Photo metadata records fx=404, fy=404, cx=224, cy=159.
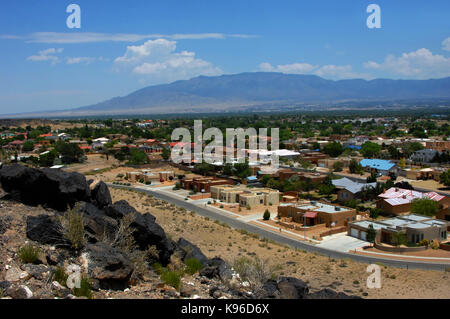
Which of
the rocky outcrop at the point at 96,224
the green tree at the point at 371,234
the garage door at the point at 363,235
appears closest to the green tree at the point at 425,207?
the garage door at the point at 363,235

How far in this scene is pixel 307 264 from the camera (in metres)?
18.7

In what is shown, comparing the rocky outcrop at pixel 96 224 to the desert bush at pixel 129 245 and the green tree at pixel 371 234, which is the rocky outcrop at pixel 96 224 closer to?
the desert bush at pixel 129 245

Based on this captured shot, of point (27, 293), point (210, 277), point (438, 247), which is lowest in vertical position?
point (438, 247)

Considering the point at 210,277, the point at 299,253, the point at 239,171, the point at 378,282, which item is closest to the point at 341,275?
the point at 378,282

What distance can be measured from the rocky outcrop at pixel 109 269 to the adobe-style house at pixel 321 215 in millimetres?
19568

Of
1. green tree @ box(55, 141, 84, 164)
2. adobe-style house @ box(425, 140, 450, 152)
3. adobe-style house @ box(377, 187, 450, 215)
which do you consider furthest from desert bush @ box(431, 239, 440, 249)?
adobe-style house @ box(425, 140, 450, 152)

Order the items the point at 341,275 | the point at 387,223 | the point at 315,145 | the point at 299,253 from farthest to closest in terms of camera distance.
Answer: the point at 315,145, the point at 387,223, the point at 299,253, the point at 341,275

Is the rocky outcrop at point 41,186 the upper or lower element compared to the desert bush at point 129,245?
upper

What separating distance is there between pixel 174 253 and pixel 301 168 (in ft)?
134

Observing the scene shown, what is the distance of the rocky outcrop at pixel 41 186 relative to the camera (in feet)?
46.9

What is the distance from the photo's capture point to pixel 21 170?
1445cm

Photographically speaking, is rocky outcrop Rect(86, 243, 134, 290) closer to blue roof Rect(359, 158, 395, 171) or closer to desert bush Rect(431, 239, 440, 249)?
desert bush Rect(431, 239, 440, 249)

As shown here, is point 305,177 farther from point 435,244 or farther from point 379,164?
point 435,244

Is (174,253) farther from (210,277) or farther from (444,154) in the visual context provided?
(444,154)
